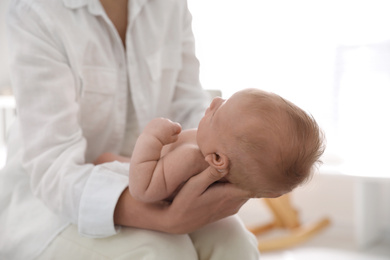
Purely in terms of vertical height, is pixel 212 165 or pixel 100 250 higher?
pixel 212 165

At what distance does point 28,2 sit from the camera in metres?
1.14

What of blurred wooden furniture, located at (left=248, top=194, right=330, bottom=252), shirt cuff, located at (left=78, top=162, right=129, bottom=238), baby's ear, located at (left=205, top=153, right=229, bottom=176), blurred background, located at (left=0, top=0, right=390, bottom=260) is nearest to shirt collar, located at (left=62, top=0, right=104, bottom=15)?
shirt cuff, located at (left=78, top=162, right=129, bottom=238)

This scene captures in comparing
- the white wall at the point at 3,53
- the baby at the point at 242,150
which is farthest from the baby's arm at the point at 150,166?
the white wall at the point at 3,53

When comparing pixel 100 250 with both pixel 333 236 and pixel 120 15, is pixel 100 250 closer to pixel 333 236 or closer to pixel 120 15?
pixel 120 15

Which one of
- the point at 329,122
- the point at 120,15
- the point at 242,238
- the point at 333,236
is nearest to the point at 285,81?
the point at 329,122

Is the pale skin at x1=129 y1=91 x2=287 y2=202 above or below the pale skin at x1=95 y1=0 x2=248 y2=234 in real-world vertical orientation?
above

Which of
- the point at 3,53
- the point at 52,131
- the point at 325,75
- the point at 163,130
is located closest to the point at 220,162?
the point at 163,130

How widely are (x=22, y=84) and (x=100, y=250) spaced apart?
1.41 feet

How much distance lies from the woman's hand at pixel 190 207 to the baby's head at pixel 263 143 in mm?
32

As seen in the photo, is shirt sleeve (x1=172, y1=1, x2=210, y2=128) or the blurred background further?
the blurred background

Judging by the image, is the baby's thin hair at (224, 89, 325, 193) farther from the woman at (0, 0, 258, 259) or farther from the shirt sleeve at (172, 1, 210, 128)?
the shirt sleeve at (172, 1, 210, 128)

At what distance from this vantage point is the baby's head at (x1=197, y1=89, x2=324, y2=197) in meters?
0.92

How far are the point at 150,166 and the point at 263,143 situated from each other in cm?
25

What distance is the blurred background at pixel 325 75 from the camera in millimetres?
3074
